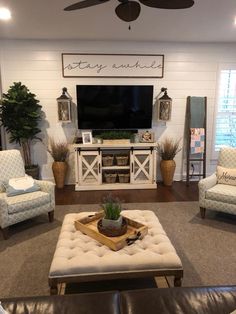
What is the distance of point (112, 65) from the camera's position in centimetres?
464

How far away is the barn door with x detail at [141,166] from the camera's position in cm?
457

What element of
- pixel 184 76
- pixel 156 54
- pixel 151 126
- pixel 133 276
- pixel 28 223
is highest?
pixel 156 54

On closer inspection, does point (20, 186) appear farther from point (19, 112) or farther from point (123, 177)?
point (123, 177)

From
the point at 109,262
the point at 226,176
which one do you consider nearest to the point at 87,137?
the point at 226,176

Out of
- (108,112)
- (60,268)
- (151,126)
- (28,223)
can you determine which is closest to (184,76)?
(151,126)

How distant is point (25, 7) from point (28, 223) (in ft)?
8.39

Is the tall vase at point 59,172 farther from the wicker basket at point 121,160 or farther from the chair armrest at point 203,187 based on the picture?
the chair armrest at point 203,187

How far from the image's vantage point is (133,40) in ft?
14.9

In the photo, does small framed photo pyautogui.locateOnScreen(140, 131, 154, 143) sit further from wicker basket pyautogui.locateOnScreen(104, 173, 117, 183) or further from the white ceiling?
the white ceiling

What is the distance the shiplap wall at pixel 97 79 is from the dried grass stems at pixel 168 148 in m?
0.12

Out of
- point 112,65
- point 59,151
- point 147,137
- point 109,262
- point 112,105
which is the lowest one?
point 109,262

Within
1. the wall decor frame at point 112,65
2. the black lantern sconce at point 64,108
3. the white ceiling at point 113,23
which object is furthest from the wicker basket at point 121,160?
the white ceiling at point 113,23

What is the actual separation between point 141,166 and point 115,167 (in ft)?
1.50

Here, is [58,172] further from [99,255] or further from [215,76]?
[215,76]
